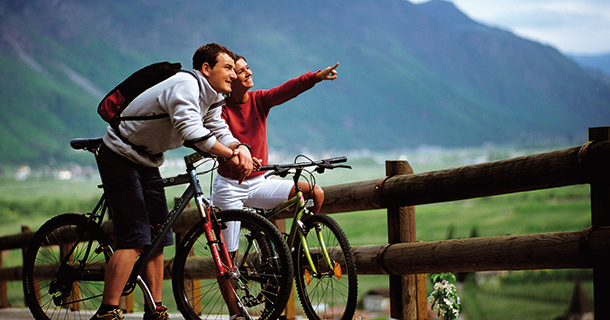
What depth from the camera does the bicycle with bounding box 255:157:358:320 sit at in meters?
2.67

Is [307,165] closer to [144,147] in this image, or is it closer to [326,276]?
[326,276]

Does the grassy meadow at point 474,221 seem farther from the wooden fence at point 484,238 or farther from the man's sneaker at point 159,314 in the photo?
the man's sneaker at point 159,314

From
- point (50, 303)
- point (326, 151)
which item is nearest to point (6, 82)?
point (326, 151)

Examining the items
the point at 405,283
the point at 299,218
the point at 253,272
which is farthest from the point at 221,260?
the point at 405,283

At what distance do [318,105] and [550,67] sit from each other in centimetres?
8111

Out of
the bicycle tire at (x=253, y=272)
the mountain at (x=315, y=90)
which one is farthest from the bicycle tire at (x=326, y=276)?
the mountain at (x=315, y=90)

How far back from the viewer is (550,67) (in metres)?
198

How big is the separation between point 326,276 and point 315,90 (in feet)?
648

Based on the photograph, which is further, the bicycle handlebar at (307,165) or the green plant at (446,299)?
the green plant at (446,299)

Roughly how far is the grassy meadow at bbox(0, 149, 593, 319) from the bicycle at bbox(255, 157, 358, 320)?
210ft

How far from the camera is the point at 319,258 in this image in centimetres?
279

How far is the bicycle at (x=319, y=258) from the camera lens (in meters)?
2.67

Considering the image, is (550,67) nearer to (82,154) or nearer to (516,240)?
(82,154)

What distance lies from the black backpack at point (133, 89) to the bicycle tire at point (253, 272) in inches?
23.0
